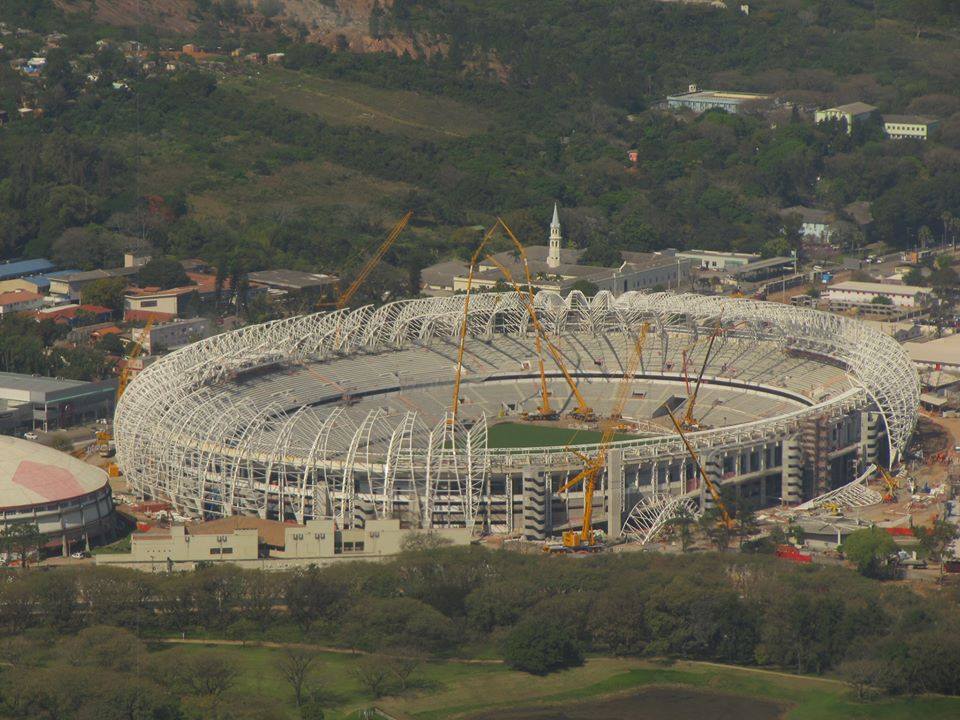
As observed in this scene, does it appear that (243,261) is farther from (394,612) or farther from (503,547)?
(394,612)

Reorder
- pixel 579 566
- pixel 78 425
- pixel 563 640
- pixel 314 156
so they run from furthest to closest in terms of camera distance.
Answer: pixel 314 156 < pixel 78 425 < pixel 579 566 < pixel 563 640

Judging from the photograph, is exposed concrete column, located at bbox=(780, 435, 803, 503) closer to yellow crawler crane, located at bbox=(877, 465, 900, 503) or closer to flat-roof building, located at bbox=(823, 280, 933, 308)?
yellow crawler crane, located at bbox=(877, 465, 900, 503)

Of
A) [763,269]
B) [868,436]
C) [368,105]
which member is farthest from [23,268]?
[868,436]

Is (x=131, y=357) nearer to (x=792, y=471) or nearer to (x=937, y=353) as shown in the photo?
(x=792, y=471)

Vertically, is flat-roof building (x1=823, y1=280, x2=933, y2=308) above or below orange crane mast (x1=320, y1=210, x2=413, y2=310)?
below

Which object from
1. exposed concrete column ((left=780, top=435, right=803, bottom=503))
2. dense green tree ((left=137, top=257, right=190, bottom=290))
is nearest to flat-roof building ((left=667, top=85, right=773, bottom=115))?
dense green tree ((left=137, top=257, right=190, bottom=290))

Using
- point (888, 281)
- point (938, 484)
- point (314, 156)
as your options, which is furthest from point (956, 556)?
point (314, 156)
